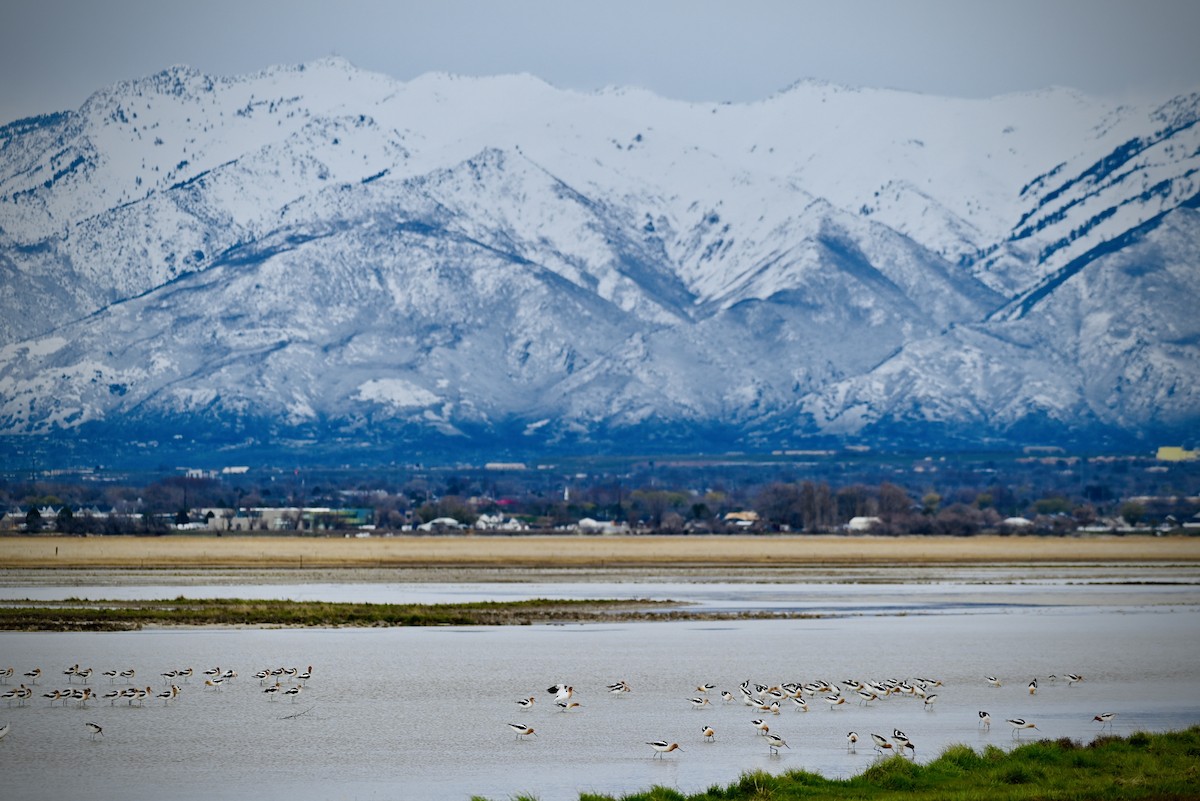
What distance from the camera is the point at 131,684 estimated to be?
42.9 metres

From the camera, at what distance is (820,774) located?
30.2 m

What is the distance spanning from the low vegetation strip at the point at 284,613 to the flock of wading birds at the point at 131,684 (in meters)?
14.8

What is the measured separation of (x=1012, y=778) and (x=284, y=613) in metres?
39.8

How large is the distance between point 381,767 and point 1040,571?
82.7 metres

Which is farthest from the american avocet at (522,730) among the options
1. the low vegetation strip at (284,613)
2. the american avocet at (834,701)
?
the low vegetation strip at (284,613)

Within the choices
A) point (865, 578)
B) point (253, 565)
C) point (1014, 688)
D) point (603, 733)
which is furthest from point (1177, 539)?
point (603, 733)

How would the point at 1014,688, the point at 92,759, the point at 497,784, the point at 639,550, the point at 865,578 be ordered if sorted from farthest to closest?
the point at 639,550 < the point at 865,578 < the point at 1014,688 < the point at 92,759 < the point at 497,784

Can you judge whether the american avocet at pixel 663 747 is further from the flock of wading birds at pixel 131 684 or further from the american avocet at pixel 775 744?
the flock of wading birds at pixel 131 684

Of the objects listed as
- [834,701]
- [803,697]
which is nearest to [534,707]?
[803,697]

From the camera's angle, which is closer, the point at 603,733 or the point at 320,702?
the point at 603,733

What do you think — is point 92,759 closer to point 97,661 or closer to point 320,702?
point 320,702

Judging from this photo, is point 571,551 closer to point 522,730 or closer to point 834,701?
point 834,701

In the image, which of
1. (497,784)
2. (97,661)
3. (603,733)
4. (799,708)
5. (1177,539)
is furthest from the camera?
(1177,539)

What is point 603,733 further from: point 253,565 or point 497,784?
point 253,565
